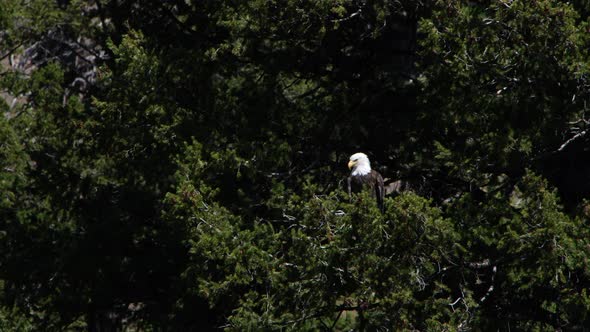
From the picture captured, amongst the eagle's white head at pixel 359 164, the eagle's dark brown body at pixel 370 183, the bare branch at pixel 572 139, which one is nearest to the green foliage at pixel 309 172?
the bare branch at pixel 572 139

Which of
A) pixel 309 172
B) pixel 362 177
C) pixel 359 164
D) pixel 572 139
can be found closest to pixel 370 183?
pixel 362 177

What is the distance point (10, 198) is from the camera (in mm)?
15391

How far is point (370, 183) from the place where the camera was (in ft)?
35.9

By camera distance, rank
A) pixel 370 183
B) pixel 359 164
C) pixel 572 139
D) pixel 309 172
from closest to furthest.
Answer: pixel 572 139
pixel 370 183
pixel 359 164
pixel 309 172

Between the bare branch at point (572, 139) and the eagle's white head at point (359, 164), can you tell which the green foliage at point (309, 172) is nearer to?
the bare branch at point (572, 139)

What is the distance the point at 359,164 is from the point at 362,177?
0.43 m

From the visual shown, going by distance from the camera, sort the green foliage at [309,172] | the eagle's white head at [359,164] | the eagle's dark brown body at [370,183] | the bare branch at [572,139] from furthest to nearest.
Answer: the eagle's white head at [359,164] → the eagle's dark brown body at [370,183] → the bare branch at [572,139] → the green foliage at [309,172]

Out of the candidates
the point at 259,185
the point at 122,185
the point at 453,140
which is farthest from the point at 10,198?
the point at 453,140

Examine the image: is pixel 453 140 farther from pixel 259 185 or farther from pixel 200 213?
pixel 200 213

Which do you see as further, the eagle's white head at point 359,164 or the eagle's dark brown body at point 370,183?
the eagle's white head at point 359,164

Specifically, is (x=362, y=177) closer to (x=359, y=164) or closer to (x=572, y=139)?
(x=359, y=164)

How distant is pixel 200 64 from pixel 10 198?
465cm

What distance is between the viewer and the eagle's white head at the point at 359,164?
11.2 metres

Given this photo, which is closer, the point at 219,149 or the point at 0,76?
the point at 219,149
